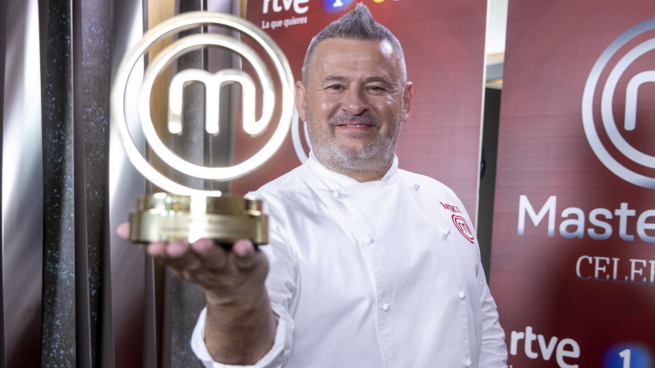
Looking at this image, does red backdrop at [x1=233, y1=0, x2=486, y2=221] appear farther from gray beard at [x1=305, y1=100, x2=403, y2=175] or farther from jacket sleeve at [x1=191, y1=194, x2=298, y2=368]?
jacket sleeve at [x1=191, y1=194, x2=298, y2=368]

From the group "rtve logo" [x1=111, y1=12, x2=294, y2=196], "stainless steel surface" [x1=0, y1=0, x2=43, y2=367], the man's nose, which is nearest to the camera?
"rtve logo" [x1=111, y1=12, x2=294, y2=196]

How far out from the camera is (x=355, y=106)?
118cm

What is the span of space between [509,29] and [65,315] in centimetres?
183

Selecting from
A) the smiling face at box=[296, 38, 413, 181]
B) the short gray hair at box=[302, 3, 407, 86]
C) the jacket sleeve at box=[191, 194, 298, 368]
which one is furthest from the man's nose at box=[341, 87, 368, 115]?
the jacket sleeve at box=[191, 194, 298, 368]

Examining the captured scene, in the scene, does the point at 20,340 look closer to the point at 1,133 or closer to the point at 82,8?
the point at 1,133

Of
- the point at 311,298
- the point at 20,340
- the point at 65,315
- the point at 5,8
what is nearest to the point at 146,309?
the point at 65,315

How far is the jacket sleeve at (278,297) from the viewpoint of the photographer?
0.67 metres

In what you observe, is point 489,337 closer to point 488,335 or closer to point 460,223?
point 488,335

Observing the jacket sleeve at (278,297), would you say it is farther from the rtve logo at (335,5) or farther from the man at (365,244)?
the rtve logo at (335,5)

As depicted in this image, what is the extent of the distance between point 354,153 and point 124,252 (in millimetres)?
1018

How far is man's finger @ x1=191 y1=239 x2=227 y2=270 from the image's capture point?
482mm

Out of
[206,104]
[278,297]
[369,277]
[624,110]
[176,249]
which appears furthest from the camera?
[624,110]

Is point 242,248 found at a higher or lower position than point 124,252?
higher

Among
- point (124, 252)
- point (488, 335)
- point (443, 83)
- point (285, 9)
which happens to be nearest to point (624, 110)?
point (443, 83)
